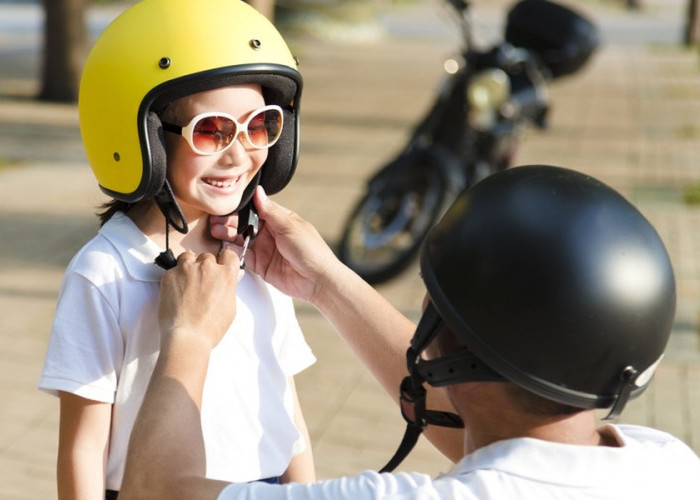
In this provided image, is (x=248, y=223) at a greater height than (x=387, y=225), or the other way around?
(x=248, y=223)

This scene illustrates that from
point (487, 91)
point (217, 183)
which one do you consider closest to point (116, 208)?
point (217, 183)

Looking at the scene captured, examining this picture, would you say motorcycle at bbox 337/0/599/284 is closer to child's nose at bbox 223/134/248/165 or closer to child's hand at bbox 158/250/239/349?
child's nose at bbox 223/134/248/165

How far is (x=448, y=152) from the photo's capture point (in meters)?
6.36

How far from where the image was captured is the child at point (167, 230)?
213 centimetres

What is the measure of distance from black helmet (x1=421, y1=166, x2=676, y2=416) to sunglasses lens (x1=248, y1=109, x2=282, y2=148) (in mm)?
652

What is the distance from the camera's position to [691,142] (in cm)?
1173

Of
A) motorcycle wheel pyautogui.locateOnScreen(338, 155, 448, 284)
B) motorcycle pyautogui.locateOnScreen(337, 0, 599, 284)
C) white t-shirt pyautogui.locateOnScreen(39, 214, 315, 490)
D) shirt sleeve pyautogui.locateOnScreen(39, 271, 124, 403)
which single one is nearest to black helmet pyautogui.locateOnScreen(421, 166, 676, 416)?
white t-shirt pyautogui.locateOnScreen(39, 214, 315, 490)

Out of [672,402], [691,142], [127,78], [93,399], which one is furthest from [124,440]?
[691,142]

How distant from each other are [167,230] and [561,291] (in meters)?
0.93

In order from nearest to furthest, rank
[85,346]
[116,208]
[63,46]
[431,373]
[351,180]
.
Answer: [431,373] → [85,346] → [116,208] → [351,180] → [63,46]

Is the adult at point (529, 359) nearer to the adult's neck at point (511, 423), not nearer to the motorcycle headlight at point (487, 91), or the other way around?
the adult's neck at point (511, 423)

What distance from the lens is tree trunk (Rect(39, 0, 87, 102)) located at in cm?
1216

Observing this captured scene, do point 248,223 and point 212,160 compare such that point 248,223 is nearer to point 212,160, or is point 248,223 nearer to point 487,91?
point 212,160

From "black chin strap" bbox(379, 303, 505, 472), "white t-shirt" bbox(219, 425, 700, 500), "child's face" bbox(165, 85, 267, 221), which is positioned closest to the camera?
"white t-shirt" bbox(219, 425, 700, 500)
